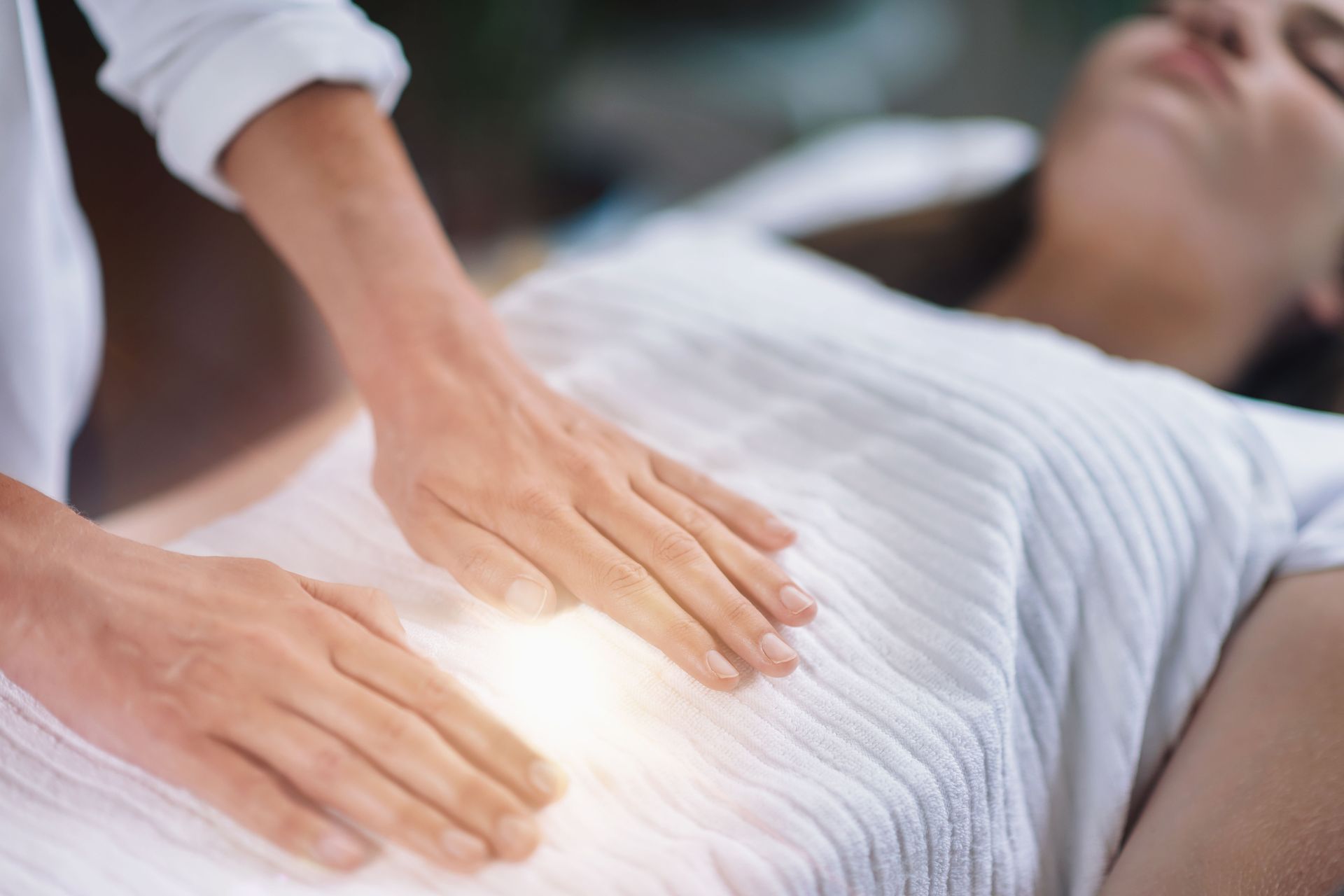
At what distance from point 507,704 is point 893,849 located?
193mm

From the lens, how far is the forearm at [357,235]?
59cm

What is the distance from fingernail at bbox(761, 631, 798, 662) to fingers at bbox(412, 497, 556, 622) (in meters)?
0.11

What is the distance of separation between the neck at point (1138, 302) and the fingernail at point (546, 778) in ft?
2.50

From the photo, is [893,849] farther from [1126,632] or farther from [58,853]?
[58,853]

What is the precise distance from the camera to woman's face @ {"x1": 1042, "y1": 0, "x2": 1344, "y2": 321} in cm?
83

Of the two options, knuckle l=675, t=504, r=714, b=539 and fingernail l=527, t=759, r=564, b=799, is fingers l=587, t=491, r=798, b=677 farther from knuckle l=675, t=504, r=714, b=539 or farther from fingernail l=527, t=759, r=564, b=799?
fingernail l=527, t=759, r=564, b=799

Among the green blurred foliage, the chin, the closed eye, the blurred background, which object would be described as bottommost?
the blurred background

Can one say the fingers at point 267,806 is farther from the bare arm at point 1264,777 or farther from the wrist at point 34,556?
the bare arm at point 1264,777

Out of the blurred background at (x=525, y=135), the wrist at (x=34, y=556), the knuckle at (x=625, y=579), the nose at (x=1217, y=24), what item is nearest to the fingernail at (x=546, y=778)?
the knuckle at (x=625, y=579)

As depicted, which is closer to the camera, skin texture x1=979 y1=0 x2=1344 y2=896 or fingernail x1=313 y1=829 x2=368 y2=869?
fingernail x1=313 y1=829 x2=368 y2=869

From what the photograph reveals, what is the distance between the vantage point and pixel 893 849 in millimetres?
443

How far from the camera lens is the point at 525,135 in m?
1.65

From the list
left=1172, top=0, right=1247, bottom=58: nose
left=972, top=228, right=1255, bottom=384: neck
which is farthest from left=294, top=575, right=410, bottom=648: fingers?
left=1172, top=0, right=1247, bottom=58: nose

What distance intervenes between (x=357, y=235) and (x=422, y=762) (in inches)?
13.7
